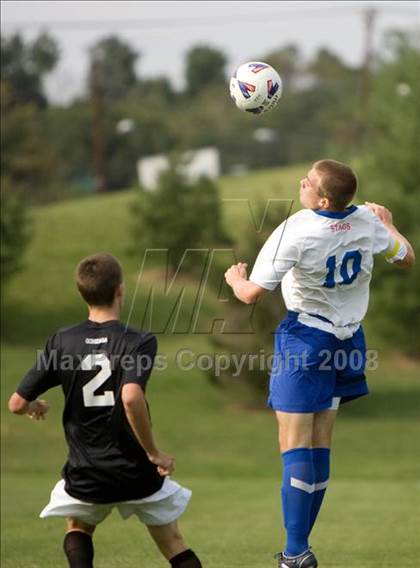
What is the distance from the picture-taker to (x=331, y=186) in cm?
611

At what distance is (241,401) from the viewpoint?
973 inches

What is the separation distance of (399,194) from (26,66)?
34.4 ft

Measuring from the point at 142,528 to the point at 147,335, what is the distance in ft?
16.6

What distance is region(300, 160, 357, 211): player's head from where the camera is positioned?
610 cm

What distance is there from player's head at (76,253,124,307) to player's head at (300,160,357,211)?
129cm

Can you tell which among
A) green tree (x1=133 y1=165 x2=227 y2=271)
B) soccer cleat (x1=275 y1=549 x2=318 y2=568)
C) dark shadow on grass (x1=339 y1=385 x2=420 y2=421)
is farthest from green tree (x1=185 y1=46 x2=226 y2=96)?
soccer cleat (x1=275 y1=549 x2=318 y2=568)

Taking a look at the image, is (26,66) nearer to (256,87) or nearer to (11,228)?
(11,228)

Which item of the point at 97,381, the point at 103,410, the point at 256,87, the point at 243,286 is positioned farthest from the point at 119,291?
the point at 256,87

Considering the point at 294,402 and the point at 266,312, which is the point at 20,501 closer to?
the point at 294,402

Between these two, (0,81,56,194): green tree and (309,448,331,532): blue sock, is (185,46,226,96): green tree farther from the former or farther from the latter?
(309,448,331,532): blue sock

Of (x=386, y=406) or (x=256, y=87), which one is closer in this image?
(x=256, y=87)

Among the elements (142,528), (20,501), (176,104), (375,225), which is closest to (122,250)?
(20,501)

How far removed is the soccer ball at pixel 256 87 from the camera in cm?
741

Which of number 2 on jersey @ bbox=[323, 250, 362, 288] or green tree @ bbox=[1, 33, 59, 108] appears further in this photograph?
green tree @ bbox=[1, 33, 59, 108]
